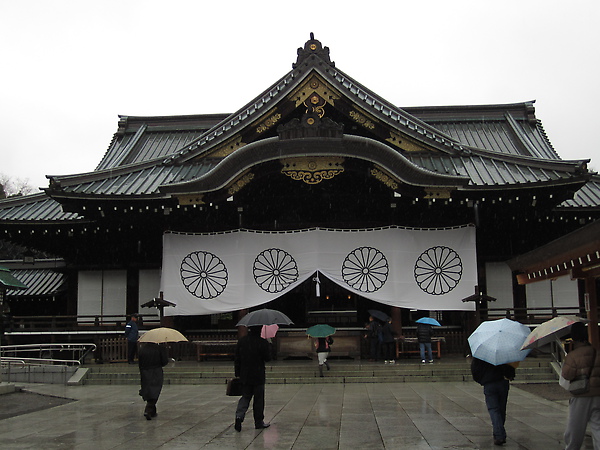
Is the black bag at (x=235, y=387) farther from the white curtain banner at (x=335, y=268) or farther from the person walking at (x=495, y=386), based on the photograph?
the white curtain banner at (x=335, y=268)

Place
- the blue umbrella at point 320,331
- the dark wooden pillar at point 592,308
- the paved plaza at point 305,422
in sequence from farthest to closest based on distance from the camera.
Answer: the blue umbrella at point 320,331
the dark wooden pillar at point 592,308
the paved plaza at point 305,422

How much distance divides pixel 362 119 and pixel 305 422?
32.0 feet

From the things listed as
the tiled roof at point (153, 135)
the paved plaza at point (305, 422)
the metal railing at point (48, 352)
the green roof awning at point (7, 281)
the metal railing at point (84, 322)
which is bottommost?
the paved plaza at point (305, 422)

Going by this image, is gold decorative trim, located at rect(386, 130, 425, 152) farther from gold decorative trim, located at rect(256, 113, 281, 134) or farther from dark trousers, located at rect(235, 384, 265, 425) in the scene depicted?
dark trousers, located at rect(235, 384, 265, 425)

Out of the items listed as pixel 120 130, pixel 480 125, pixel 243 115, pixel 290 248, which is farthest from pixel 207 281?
pixel 480 125

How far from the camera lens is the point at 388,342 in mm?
15508

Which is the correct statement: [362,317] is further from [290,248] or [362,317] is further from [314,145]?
[314,145]

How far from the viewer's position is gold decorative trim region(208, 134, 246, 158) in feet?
56.2

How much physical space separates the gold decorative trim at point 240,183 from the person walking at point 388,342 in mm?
5225

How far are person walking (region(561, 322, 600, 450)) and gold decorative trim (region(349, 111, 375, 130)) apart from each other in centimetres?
1117

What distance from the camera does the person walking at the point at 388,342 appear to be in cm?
Answer: 1552

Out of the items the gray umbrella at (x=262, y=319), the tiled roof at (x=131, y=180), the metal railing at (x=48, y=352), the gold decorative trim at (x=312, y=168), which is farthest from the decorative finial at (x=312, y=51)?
the metal railing at (x=48, y=352)

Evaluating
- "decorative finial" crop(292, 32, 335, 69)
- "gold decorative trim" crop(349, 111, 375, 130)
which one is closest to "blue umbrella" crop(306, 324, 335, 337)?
"gold decorative trim" crop(349, 111, 375, 130)

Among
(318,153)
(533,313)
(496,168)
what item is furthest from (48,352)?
(533,313)
